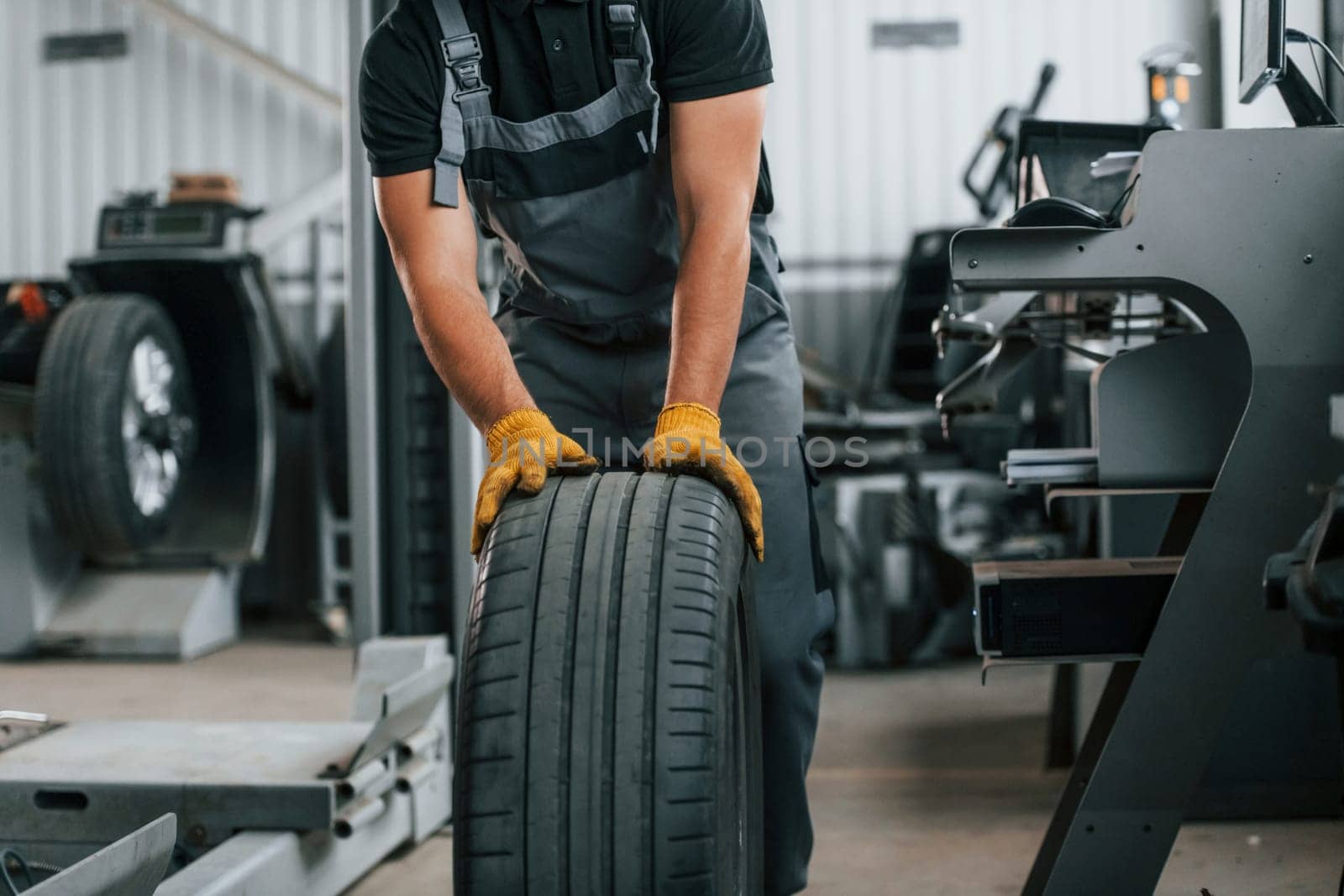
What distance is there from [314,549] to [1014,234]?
4238mm

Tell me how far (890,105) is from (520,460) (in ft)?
14.6

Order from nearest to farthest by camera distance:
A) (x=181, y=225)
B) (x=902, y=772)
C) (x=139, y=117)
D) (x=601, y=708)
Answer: (x=601, y=708), (x=902, y=772), (x=181, y=225), (x=139, y=117)

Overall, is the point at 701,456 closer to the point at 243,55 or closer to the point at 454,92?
the point at 454,92

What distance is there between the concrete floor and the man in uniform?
710 mm

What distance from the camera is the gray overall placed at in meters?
1.54

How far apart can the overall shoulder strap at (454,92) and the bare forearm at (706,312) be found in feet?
1.02

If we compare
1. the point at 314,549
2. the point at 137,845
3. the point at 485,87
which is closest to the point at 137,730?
the point at 137,845

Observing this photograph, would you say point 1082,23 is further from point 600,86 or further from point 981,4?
point 600,86

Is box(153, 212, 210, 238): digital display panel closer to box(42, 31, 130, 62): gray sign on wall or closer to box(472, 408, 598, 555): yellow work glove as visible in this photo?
box(42, 31, 130, 62): gray sign on wall

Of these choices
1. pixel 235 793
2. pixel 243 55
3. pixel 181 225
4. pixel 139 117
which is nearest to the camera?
pixel 235 793

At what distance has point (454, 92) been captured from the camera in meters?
1.54

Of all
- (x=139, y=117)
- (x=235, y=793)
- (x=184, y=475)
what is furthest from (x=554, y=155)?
(x=139, y=117)

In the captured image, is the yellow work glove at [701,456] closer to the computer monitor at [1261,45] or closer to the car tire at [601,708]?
the car tire at [601,708]

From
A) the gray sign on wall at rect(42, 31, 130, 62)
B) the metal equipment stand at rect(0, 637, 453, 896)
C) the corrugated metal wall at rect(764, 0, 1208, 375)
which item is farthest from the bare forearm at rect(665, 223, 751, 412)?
the gray sign on wall at rect(42, 31, 130, 62)
